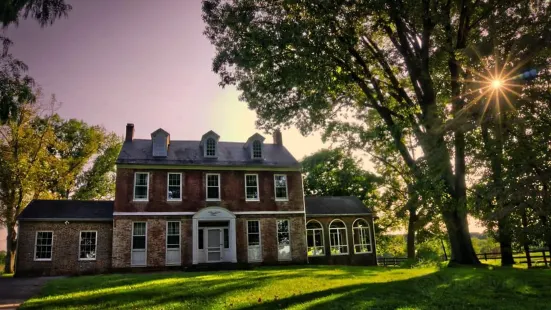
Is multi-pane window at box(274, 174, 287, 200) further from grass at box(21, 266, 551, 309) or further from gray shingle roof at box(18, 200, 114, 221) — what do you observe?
grass at box(21, 266, 551, 309)

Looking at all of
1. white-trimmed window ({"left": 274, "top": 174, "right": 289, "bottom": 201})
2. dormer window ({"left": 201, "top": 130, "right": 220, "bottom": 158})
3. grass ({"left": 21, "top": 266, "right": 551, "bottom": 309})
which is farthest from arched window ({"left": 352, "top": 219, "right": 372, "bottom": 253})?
grass ({"left": 21, "top": 266, "right": 551, "bottom": 309})

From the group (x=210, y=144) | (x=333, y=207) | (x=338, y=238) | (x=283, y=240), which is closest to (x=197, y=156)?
(x=210, y=144)

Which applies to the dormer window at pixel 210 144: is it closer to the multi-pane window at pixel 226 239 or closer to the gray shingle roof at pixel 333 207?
the multi-pane window at pixel 226 239

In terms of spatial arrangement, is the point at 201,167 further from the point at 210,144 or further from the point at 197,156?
the point at 210,144

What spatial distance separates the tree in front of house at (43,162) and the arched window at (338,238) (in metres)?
24.4

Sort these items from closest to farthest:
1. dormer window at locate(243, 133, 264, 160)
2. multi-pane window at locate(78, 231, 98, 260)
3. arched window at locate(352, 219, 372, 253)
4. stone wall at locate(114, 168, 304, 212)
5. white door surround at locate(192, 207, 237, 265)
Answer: multi-pane window at locate(78, 231, 98, 260) < stone wall at locate(114, 168, 304, 212) < white door surround at locate(192, 207, 237, 265) < dormer window at locate(243, 133, 264, 160) < arched window at locate(352, 219, 372, 253)

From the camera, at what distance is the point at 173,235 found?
85.1ft

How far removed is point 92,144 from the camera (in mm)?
42812

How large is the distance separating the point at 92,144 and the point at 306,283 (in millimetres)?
35796

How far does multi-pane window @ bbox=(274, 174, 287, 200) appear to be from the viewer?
28844 mm

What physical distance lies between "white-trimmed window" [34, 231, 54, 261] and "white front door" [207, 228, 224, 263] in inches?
372

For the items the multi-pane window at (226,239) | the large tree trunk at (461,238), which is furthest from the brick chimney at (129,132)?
the large tree trunk at (461,238)

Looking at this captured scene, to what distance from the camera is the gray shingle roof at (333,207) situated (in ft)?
104

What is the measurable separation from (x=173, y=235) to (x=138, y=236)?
2.14 metres
